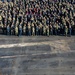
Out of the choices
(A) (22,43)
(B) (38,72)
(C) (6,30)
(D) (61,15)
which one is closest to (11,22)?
(C) (6,30)

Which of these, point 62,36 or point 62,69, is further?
point 62,36

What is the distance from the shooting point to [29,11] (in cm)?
3775

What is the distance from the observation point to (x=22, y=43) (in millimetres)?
33062

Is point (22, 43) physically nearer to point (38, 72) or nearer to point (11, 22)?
point (11, 22)

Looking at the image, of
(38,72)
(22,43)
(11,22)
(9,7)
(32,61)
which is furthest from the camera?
(9,7)

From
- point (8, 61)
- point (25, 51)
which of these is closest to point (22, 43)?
point (25, 51)

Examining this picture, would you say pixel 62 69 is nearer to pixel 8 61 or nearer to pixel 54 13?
pixel 8 61

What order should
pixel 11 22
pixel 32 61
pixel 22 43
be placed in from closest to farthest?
pixel 32 61 < pixel 22 43 < pixel 11 22

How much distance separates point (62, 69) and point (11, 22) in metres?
10.9

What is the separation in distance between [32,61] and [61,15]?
999 cm

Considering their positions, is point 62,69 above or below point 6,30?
below

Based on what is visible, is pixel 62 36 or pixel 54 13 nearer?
pixel 62 36

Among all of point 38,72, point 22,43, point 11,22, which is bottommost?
point 38,72

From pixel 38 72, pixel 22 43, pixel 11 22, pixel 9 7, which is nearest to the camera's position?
pixel 38 72
